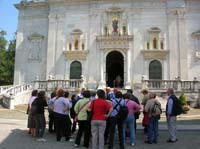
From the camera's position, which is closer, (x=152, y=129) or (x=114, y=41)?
(x=152, y=129)

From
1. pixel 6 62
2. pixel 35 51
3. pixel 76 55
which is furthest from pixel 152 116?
pixel 6 62

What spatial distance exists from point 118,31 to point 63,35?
20.0 feet

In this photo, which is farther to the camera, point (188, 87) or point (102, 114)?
point (188, 87)

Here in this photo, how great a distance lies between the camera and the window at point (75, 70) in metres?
30.6

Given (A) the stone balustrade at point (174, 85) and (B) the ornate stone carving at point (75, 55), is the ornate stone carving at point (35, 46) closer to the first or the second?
(B) the ornate stone carving at point (75, 55)

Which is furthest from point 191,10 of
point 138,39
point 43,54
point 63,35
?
point 43,54

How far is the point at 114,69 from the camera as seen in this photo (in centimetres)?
3419

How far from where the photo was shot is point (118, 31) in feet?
99.4

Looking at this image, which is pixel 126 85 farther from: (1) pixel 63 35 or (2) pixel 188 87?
(1) pixel 63 35

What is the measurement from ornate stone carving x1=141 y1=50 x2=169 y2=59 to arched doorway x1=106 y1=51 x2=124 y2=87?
3.02m

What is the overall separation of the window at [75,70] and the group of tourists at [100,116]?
18439mm

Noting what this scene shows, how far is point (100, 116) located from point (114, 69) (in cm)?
2550

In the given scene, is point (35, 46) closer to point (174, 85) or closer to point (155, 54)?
point (155, 54)

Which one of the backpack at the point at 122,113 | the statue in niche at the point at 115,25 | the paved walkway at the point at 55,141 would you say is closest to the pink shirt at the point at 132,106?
the backpack at the point at 122,113
